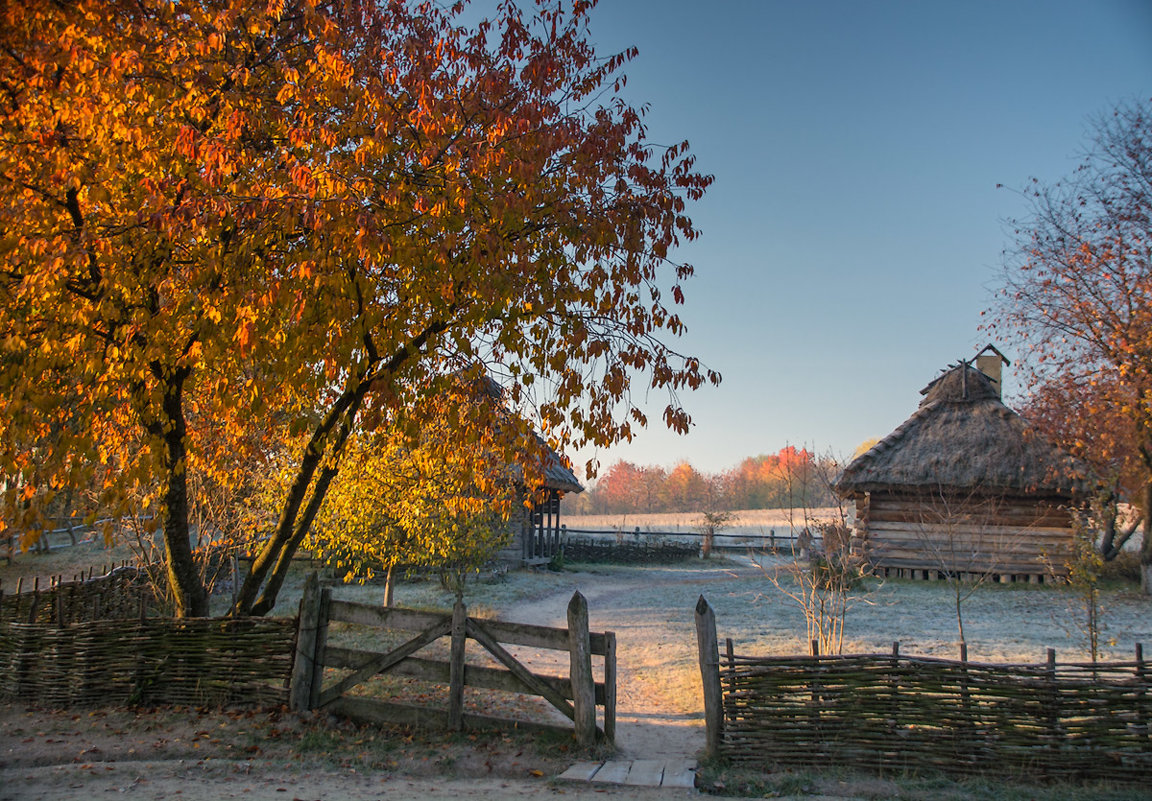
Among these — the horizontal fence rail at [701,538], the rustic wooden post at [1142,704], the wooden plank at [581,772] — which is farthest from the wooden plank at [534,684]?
the horizontal fence rail at [701,538]

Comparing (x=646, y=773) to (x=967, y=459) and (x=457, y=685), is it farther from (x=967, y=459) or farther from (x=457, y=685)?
(x=967, y=459)

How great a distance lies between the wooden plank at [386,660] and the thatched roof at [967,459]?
15.8 meters

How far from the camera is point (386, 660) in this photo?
758 cm

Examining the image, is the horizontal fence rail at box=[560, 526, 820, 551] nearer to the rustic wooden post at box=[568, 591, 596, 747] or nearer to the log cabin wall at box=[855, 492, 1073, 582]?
the log cabin wall at box=[855, 492, 1073, 582]

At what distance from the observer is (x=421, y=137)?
7.40 m

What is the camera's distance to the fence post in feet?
22.7

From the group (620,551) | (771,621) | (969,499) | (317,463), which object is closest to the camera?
(317,463)

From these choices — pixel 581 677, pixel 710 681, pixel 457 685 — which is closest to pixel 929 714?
pixel 710 681

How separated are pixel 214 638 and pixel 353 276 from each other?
4.31 meters

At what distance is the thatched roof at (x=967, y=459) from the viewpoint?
20594 mm

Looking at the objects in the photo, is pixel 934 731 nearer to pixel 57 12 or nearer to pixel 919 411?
pixel 57 12

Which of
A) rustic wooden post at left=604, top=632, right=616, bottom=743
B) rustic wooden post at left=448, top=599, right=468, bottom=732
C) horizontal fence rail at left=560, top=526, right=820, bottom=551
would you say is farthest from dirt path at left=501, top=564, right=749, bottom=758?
horizontal fence rail at left=560, top=526, right=820, bottom=551

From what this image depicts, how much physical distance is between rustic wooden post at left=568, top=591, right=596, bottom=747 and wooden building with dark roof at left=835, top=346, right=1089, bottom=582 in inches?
573

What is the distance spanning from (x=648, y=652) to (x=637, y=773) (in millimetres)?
6329
